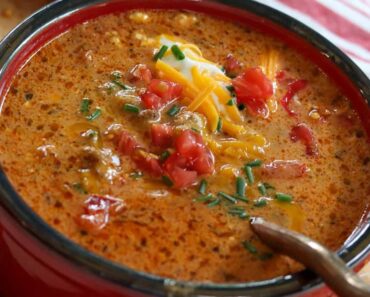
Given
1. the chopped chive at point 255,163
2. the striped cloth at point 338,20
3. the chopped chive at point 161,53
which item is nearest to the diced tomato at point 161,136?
the chopped chive at point 255,163

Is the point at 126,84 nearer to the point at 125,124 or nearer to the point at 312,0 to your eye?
the point at 125,124

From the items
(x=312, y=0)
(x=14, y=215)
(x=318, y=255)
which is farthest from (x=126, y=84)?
(x=312, y=0)

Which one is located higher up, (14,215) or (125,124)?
(125,124)

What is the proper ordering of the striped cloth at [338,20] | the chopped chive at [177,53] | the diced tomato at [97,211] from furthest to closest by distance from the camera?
the striped cloth at [338,20] < the chopped chive at [177,53] < the diced tomato at [97,211]

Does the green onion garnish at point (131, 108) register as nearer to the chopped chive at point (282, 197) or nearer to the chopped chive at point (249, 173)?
the chopped chive at point (249, 173)

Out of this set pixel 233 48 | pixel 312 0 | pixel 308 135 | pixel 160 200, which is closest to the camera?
pixel 160 200

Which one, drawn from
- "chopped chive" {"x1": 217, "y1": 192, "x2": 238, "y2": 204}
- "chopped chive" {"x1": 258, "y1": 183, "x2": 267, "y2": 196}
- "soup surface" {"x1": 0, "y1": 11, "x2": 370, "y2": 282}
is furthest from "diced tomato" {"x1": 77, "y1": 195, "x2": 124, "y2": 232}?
"chopped chive" {"x1": 258, "y1": 183, "x2": 267, "y2": 196}
